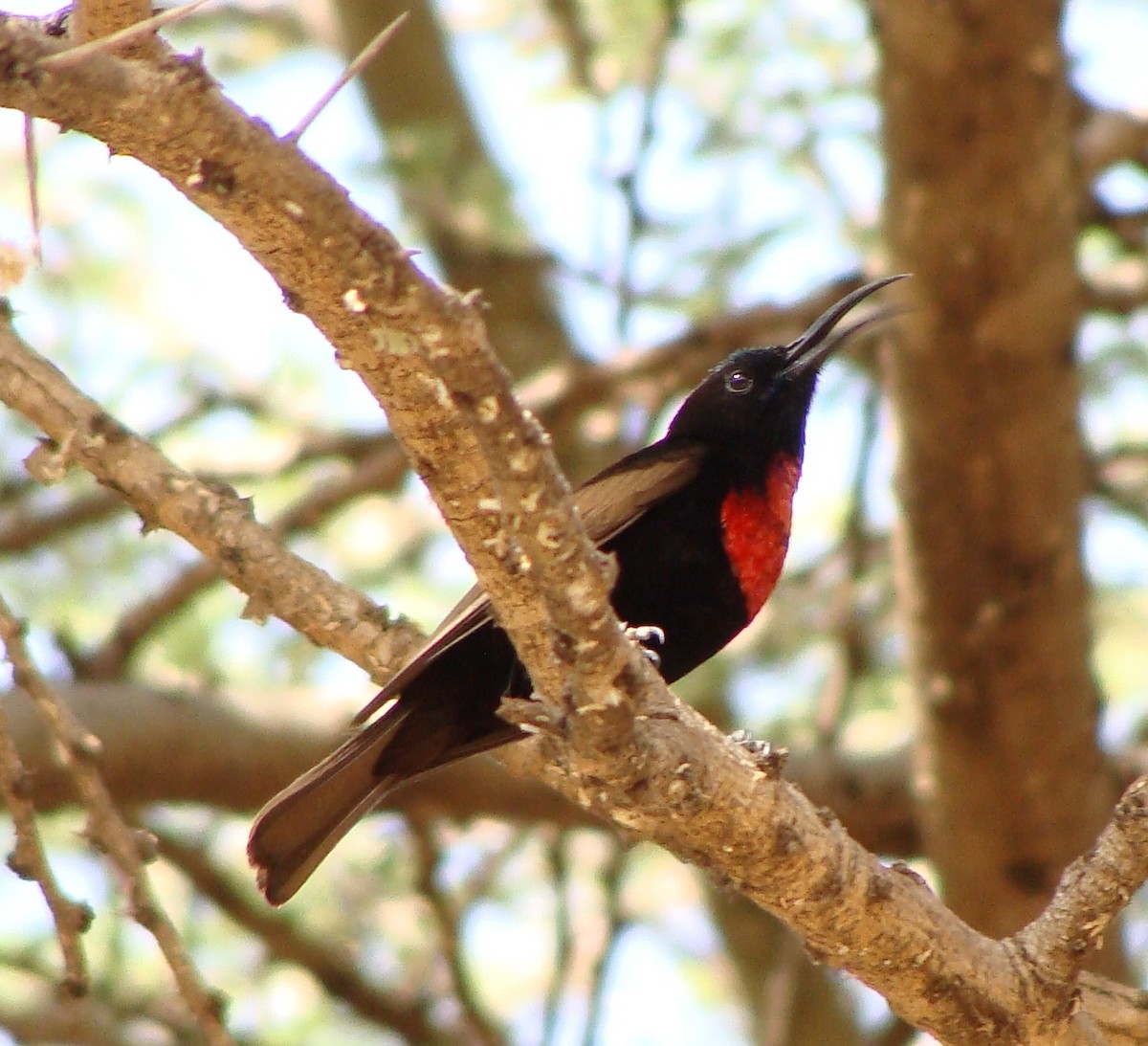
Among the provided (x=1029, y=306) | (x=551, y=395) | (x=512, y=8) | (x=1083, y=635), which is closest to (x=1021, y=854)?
(x=1083, y=635)

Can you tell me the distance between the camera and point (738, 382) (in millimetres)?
4500

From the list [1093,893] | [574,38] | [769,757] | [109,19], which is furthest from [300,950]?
[109,19]

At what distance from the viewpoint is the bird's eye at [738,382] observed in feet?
14.7

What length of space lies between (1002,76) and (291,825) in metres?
2.44

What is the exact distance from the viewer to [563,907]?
5.05 m

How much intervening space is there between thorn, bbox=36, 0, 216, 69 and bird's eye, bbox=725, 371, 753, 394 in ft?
9.10

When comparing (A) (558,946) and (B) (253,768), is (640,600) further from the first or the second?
(A) (558,946)

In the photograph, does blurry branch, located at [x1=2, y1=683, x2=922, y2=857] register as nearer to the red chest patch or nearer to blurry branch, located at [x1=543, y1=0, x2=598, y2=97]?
the red chest patch

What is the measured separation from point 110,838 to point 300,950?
97.4 inches

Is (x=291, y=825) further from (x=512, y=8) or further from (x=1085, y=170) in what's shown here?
(x=512, y=8)

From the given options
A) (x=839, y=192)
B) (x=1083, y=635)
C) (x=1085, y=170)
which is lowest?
(x=1083, y=635)

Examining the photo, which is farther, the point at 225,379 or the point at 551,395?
the point at 225,379

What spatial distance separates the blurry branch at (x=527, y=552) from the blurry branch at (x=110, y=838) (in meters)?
0.42

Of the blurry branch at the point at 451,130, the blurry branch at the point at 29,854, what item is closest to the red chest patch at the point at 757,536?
the blurry branch at the point at 29,854
